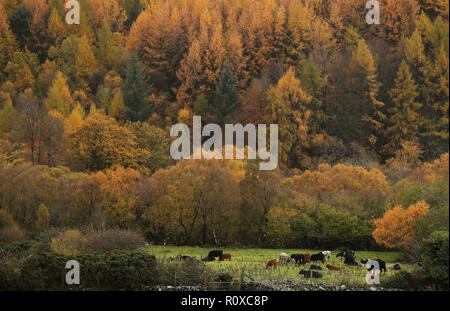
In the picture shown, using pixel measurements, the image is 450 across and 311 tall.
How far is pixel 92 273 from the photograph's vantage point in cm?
3747

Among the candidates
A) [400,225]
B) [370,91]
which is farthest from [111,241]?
[370,91]

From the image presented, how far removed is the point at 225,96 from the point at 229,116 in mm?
3647

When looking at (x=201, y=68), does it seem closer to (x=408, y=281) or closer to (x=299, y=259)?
(x=299, y=259)

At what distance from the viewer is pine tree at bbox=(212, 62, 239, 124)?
314 feet

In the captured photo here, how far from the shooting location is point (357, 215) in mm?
60312

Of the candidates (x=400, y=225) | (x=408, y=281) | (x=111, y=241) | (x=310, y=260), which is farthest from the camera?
(x=400, y=225)

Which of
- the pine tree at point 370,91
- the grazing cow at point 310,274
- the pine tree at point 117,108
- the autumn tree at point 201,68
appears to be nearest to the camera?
the grazing cow at point 310,274

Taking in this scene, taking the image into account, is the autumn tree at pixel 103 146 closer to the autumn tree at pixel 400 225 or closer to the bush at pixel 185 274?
the autumn tree at pixel 400 225

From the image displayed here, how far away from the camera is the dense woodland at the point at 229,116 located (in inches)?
2429

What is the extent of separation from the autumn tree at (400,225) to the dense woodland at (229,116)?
16 centimetres

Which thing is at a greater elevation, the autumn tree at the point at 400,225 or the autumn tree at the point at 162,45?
the autumn tree at the point at 162,45

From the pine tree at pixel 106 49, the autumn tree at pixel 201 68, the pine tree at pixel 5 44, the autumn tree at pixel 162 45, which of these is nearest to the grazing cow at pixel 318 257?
the autumn tree at pixel 201 68

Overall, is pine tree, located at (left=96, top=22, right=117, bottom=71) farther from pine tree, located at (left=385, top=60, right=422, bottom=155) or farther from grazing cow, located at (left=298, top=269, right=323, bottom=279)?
grazing cow, located at (left=298, top=269, right=323, bottom=279)
